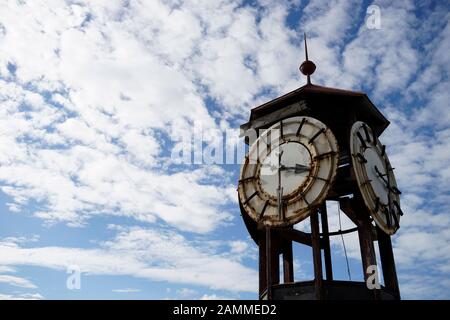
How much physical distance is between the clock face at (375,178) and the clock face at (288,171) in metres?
1.03

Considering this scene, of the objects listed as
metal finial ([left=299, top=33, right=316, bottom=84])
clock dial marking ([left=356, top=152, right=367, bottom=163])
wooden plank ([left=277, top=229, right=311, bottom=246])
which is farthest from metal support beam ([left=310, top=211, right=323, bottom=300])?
metal finial ([left=299, top=33, right=316, bottom=84])

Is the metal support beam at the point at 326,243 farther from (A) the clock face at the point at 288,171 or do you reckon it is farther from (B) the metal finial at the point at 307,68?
(B) the metal finial at the point at 307,68

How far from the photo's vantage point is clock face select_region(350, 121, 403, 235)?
41.7ft

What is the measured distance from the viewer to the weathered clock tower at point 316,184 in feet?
39.2

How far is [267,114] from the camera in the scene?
15.5 m

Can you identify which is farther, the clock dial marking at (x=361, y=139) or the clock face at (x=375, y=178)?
the clock dial marking at (x=361, y=139)

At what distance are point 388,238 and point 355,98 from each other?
4.98m

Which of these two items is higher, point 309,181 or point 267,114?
point 267,114

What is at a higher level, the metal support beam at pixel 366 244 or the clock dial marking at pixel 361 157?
the clock dial marking at pixel 361 157

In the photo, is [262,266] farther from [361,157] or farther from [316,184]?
[361,157]

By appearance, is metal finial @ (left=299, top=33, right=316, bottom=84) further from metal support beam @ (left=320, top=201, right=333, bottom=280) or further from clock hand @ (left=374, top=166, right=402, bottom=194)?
metal support beam @ (left=320, top=201, right=333, bottom=280)

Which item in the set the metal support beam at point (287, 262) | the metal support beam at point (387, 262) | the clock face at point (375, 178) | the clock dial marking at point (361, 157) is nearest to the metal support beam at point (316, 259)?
the clock face at point (375, 178)
